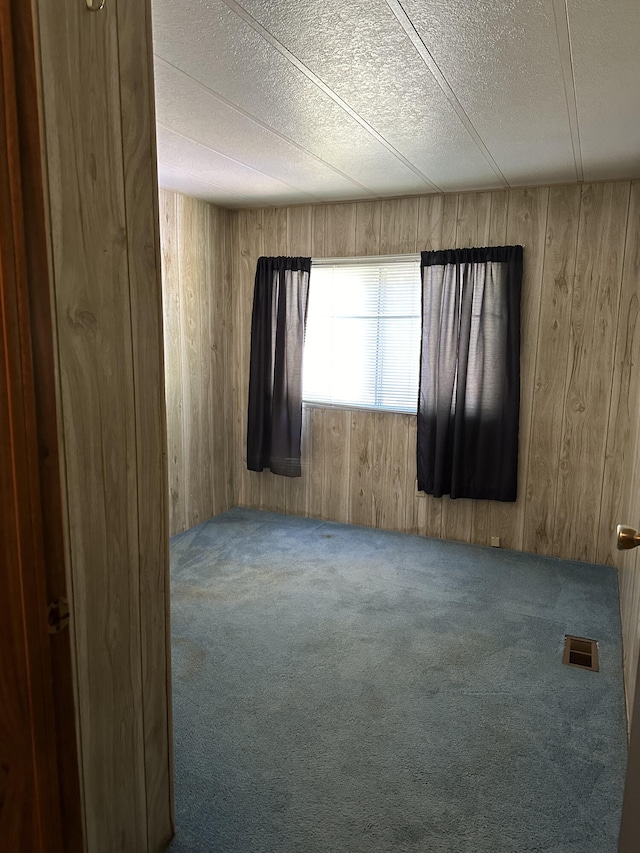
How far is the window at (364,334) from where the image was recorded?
433cm

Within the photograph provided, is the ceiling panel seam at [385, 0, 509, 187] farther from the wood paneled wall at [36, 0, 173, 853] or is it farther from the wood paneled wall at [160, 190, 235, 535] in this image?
the wood paneled wall at [160, 190, 235, 535]

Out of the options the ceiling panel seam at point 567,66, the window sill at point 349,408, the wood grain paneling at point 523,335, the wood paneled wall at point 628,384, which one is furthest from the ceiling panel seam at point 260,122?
the wood paneled wall at point 628,384

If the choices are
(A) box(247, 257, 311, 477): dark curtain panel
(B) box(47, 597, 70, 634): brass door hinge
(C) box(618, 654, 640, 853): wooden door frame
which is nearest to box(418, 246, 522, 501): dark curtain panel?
(A) box(247, 257, 311, 477): dark curtain panel

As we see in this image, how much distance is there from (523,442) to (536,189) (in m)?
1.64

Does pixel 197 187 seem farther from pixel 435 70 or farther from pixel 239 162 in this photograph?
pixel 435 70

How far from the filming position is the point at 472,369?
4043 mm

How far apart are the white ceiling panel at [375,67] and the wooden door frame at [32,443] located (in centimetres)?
114

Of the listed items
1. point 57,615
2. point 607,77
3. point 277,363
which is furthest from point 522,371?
point 57,615

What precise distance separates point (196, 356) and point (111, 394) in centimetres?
317

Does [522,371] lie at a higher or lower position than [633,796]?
higher

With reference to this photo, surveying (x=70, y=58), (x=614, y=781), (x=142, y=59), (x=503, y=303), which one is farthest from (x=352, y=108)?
(x=614, y=781)

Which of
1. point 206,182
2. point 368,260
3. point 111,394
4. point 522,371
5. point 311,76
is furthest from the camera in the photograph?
point 368,260

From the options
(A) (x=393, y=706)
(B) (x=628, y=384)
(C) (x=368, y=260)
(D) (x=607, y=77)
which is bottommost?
(A) (x=393, y=706)

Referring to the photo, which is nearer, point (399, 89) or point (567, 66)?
point (567, 66)
